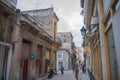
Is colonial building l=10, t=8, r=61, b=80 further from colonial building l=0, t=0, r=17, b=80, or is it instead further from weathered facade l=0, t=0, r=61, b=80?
colonial building l=0, t=0, r=17, b=80

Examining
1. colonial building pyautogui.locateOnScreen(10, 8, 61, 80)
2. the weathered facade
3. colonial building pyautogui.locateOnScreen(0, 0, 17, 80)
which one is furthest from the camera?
colonial building pyautogui.locateOnScreen(10, 8, 61, 80)

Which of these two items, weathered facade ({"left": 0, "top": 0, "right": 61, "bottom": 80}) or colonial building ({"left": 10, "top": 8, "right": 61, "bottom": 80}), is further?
colonial building ({"left": 10, "top": 8, "right": 61, "bottom": 80})

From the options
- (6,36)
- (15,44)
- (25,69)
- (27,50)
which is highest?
(6,36)

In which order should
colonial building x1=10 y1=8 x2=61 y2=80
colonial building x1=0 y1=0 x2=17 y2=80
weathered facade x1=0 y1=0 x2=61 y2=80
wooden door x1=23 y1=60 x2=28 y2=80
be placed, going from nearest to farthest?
colonial building x1=0 y1=0 x2=17 y2=80 < weathered facade x1=0 y1=0 x2=61 y2=80 < colonial building x1=10 y1=8 x2=61 y2=80 < wooden door x1=23 y1=60 x2=28 y2=80

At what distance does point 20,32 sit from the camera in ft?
40.5

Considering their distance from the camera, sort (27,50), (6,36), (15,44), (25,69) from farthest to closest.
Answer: (27,50) < (25,69) < (15,44) < (6,36)

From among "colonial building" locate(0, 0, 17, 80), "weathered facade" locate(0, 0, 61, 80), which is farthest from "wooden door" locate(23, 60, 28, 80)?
"colonial building" locate(0, 0, 17, 80)

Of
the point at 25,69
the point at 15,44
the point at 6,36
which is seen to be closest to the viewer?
the point at 6,36

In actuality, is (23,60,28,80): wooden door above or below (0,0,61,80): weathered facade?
below

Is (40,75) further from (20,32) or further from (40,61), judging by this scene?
(20,32)

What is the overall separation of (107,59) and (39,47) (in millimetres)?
14233

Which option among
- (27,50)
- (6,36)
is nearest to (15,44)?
(6,36)

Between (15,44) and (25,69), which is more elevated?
(15,44)

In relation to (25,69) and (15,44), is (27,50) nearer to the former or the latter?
(25,69)
